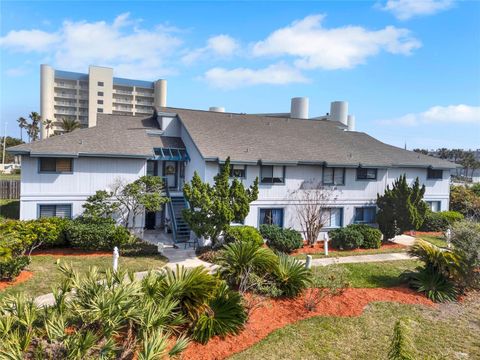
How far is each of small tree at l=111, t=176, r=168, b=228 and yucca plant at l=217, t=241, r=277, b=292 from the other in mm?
9091

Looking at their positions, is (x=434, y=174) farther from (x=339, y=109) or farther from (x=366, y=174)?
(x=339, y=109)

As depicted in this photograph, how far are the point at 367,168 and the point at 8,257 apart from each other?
22243 millimetres

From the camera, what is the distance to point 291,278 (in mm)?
11766

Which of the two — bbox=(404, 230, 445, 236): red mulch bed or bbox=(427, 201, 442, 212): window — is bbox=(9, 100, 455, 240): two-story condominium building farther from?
bbox=(404, 230, 445, 236): red mulch bed

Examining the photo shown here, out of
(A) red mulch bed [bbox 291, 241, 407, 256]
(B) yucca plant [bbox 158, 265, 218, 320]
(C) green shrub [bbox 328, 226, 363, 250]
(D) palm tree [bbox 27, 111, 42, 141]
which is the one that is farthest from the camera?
(D) palm tree [bbox 27, 111, 42, 141]

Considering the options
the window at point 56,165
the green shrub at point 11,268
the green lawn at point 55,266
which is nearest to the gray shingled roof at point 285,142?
the green lawn at point 55,266

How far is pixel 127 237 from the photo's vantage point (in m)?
17.6

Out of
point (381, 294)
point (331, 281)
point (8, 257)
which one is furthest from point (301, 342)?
point (8, 257)

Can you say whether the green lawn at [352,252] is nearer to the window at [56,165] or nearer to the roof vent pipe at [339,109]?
the window at [56,165]

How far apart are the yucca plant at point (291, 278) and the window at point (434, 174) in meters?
21.7

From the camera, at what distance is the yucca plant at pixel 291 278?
11.7m

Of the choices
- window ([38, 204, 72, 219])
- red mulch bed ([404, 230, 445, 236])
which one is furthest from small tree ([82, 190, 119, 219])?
red mulch bed ([404, 230, 445, 236])

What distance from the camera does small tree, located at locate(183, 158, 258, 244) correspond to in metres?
17.2

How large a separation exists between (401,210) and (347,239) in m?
4.99
